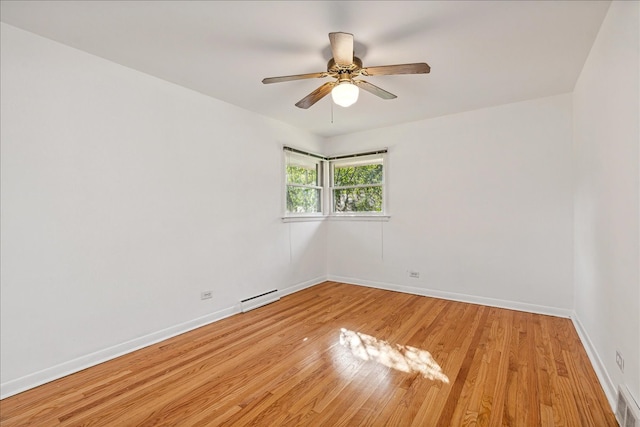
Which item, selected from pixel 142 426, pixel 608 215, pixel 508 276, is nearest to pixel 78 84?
pixel 142 426

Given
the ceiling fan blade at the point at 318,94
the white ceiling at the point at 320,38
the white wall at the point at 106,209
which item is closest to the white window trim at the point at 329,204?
the white wall at the point at 106,209

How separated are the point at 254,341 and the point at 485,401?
1907 mm

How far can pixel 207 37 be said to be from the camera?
87.4 inches

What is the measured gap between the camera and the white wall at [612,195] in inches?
61.2

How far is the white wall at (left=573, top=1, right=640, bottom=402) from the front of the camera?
1554 millimetres

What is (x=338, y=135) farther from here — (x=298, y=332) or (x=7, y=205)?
(x=7, y=205)

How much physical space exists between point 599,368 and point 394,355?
56.1 inches

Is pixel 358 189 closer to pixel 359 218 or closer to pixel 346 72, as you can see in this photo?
pixel 359 218

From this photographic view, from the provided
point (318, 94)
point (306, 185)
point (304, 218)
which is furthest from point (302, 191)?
point (318, 94)

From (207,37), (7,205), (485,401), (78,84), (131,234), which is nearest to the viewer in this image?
(485,401)

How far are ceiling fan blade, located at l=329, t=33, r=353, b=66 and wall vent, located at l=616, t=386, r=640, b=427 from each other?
2519 mm

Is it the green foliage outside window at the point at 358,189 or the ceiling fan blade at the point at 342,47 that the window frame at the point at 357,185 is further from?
the ceiling fan blade at the point at 342,47

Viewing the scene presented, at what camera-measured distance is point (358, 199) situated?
4961mm

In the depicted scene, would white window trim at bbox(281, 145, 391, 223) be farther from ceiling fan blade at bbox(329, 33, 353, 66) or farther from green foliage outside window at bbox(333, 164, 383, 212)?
ceiling fan blade at bbox(329, 33, 353, 66)
